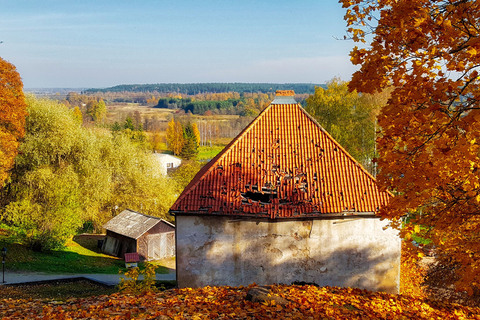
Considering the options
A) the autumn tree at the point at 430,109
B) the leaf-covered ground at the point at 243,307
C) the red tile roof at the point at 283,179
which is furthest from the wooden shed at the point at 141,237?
the autumn tree at the point at 430,109

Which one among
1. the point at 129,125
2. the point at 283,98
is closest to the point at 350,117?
the point at 283,98

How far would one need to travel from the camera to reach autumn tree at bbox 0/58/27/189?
27578mm

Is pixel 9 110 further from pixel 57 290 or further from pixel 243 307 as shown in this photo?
pixel 243 307

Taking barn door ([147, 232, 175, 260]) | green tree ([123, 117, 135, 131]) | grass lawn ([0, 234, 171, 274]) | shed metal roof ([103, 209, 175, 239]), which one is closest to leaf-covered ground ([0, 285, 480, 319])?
grass lawn ([0, 234, 171, 274])

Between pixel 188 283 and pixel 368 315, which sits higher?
pixel 368 315

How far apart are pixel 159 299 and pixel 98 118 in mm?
113298

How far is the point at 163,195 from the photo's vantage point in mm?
38500

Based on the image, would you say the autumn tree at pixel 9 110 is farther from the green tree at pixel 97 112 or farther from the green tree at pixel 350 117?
the green tree at pixel 97 112

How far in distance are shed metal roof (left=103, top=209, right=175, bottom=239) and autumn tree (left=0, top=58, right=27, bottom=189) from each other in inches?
332

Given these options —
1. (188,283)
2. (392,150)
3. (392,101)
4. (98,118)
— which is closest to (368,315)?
(392,150)

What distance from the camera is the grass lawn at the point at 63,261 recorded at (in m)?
26.0

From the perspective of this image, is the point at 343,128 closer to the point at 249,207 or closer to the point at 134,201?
the point at 134,201

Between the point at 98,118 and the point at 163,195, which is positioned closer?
the point at 163,195

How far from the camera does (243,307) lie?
28.2ft
